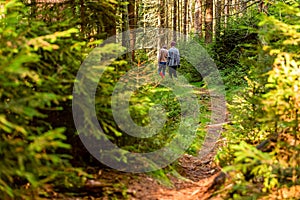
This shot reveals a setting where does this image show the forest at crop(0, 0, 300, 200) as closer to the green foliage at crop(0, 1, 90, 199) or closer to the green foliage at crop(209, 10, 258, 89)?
the green foliage at crop(0, 1, 90, 199)

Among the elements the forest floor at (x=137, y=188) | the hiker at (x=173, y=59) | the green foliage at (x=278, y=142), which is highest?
the green foliage at (x=278, y=142)

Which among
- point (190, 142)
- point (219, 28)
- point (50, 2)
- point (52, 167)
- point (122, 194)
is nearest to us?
point (52, 167)

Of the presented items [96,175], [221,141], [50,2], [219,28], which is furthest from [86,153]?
[219,28]

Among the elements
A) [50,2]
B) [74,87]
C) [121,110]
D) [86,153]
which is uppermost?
[50,2]

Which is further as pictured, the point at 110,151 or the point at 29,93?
the point at 110,151

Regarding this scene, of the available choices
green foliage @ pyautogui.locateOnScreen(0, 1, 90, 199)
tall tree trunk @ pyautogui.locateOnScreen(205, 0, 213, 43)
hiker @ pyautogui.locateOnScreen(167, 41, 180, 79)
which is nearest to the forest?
green foliage @ pyautogui.locateOnScreen(0, 1, 90, 199)

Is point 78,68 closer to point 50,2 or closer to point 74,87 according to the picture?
point 74,87

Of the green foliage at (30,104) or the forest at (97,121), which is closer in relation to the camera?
the green foliage at (30,104)

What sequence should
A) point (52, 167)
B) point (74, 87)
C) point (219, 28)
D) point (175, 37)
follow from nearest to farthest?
point (52, 167) < point (74, 87) < point (219, 28) < point (175, 37)

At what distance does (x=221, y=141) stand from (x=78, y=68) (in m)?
6.32

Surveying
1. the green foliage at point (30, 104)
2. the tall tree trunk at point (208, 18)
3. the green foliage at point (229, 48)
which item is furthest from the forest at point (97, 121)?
the tall tree trunk at point (208, 18)

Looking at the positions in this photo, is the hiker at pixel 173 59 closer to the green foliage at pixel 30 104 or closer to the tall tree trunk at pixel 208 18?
the tall tree trunk at pixel 208 18

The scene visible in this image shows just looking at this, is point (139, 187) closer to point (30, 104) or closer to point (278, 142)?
point (278, 142)

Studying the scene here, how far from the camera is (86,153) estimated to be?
486 cm
